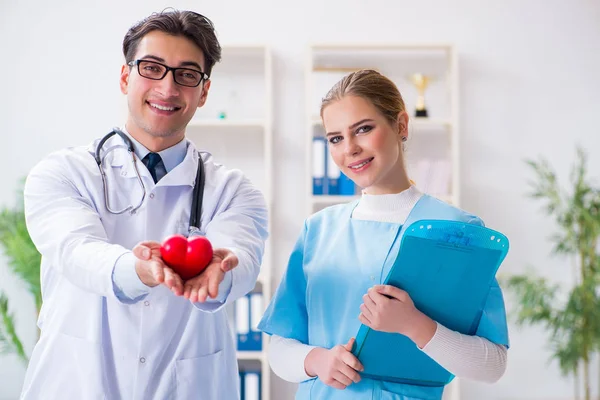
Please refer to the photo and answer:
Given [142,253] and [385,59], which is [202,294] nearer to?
[142,253]

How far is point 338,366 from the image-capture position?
52.2 inches

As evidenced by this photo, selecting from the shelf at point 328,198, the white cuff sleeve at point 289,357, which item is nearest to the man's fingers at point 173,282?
the white cuff sleeve at point 289,357

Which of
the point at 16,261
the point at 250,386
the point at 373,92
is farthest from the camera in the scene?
the point at 250,386

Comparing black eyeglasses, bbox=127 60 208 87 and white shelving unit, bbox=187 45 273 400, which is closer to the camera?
black eyeglasses, bbox=127 60 208 87

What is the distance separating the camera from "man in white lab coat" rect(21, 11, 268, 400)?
1.34 meters

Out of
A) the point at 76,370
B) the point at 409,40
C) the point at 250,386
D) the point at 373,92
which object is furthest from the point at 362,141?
the point at 409,40

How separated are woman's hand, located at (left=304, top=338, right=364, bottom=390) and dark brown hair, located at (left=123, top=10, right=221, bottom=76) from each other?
65 centimetres

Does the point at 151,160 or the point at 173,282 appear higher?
the point at 151,160

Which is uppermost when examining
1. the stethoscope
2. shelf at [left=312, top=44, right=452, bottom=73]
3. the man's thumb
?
shelf at [left=312, top=44, right=452, bottom=73]

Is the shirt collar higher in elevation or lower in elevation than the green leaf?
higher

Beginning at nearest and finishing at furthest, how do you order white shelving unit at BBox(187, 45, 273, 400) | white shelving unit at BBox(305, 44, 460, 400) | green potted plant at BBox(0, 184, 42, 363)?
green potted plant at BBox(0, 184, 42, 363) < white shelving unit at BBox(305, 44, 460, 400) < white shelving unit at BBox(187, 45, 273, 400)

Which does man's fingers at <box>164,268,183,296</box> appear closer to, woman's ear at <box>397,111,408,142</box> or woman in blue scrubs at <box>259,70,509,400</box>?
woman in blue scrubs at <box>259,70,509,400</box>

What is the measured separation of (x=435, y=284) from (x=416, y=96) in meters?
3.06

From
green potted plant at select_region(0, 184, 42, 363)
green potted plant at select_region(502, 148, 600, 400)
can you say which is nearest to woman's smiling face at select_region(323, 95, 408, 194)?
green potted plant at select_region(502, 148, 600, 400)
